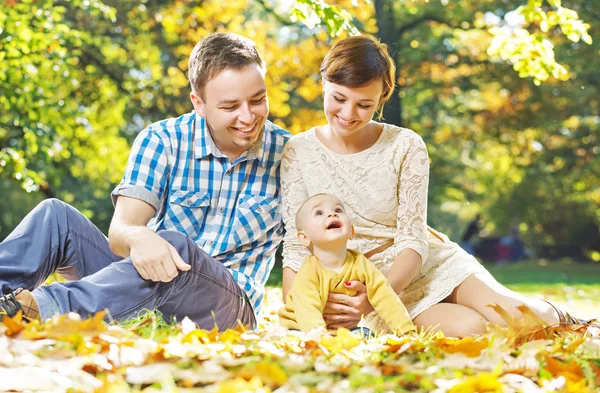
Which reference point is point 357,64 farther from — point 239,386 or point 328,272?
point 239,386

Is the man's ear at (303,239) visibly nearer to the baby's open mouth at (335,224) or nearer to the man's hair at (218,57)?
the baby's open mouth at (335,224)

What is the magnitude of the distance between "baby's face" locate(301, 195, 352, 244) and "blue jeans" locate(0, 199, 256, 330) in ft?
1.30

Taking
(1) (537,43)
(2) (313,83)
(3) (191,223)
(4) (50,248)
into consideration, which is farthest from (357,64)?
(2) (313,83)

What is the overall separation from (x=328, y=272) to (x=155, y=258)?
2.63 ft

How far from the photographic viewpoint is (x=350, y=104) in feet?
10.7

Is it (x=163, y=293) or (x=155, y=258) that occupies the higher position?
(x=155, y=258)

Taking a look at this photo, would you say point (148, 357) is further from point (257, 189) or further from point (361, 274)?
point (257, 189)

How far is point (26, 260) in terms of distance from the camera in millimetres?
2850

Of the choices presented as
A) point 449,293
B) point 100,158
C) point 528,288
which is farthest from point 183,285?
point 100,158

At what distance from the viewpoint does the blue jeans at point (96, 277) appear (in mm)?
2658

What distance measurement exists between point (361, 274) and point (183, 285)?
76cm

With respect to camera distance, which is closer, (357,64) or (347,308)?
(347,308)

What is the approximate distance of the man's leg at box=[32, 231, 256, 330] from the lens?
261 centimetres

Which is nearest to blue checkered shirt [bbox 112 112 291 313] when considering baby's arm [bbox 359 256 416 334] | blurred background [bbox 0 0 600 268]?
baby's arm [bbox 359 256 416 334]
